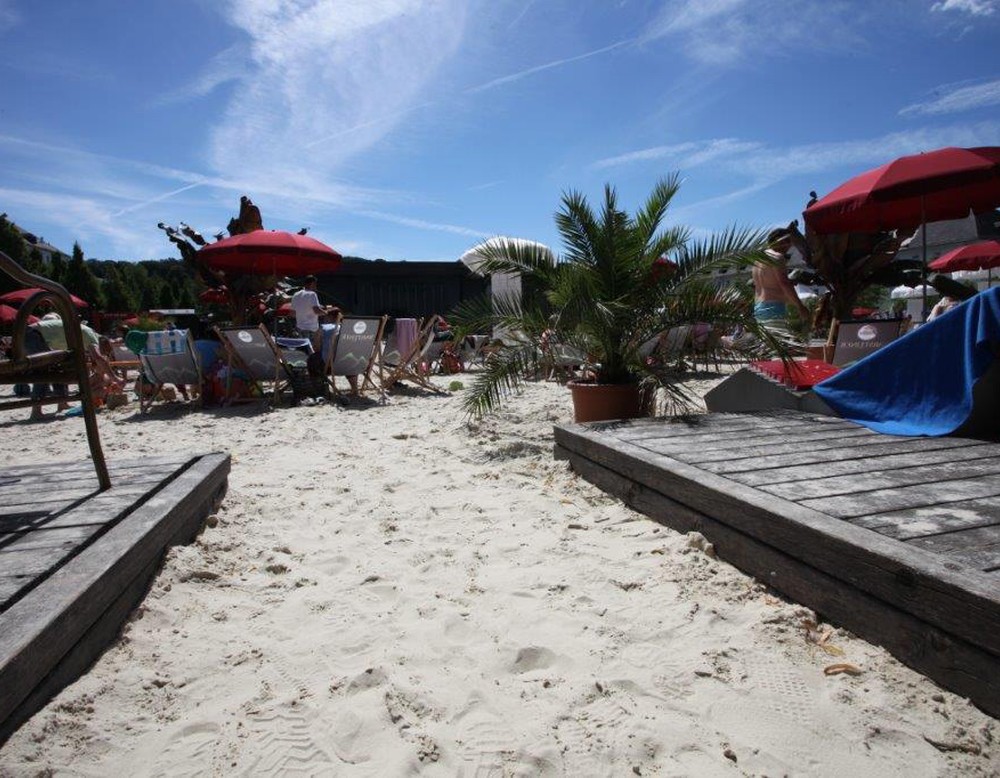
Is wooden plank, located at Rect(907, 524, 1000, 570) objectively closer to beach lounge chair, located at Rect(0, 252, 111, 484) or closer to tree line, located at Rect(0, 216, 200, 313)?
beach lounge chair, located at Rect(0, 252, 111, 484)

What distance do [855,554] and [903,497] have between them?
0.60 m

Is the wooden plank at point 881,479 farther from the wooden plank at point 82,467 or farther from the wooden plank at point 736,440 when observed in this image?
the wooden plank at point 82,467

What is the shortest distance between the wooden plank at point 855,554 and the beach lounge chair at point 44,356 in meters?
2.20

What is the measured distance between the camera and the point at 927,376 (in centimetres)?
323

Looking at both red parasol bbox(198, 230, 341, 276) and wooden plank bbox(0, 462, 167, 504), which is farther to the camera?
red parasol bbox(198, 230, 341, 276)

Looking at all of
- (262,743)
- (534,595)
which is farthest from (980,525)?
(262,743)

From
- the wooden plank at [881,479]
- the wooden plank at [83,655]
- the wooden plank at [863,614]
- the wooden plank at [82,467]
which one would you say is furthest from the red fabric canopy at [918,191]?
the wooden plank at [83,655]

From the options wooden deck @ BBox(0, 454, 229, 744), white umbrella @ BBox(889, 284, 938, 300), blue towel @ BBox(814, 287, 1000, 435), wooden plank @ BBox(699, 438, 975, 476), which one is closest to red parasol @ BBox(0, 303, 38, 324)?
wooden deck @ BBox(0, 454, 229, 744)

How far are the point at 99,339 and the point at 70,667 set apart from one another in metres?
8.10

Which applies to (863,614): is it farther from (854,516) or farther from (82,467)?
(82,467)

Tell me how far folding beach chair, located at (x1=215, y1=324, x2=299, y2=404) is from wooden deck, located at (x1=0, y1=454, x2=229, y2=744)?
3.66 meters

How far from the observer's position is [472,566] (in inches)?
90.1

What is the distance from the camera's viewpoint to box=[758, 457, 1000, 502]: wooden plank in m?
2.15

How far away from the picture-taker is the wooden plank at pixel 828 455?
255 cm
